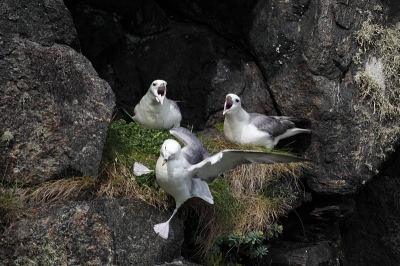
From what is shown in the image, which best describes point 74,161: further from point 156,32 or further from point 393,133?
point 393,133

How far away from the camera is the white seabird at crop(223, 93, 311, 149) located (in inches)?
248

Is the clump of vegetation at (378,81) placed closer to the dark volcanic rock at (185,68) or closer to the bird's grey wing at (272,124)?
the bird's grey wing at (272,124)

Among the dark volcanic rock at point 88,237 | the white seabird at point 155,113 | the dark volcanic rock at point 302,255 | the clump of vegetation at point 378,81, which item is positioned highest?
the clump of vegetation at point 378,81

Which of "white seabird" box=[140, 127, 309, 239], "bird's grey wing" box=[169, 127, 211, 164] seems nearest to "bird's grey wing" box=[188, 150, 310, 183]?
"white seabird" box=[140, 127, 309, 239]

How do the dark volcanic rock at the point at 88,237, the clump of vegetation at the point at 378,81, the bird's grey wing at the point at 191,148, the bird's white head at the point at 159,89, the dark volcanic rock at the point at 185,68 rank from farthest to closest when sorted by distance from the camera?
the dark volcanic rock at the point at 185,68 < the clump of vegetation at the point at 378,81 < the bird's white head at the point at 159,89 < the bird's grey wing at the point at 191,148 < the dark volcanic rock at the point at 88,237

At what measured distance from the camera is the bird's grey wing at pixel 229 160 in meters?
4.84

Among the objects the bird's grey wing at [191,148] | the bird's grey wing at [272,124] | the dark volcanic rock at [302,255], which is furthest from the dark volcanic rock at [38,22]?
the dark volcanic rock at [302,255]

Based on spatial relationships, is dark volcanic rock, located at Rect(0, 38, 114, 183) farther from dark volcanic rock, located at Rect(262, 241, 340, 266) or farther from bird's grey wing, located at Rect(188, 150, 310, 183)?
dark volcanic rock, located at Rect(262, 241, 340, 266)

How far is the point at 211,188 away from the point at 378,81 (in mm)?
1905

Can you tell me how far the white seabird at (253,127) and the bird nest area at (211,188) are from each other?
0.14m

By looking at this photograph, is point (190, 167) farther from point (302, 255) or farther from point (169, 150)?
point (302, 255)

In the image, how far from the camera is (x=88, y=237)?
4711 mm

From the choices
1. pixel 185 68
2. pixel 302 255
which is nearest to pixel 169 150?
pixel 302 255

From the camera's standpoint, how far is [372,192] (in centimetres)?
720
